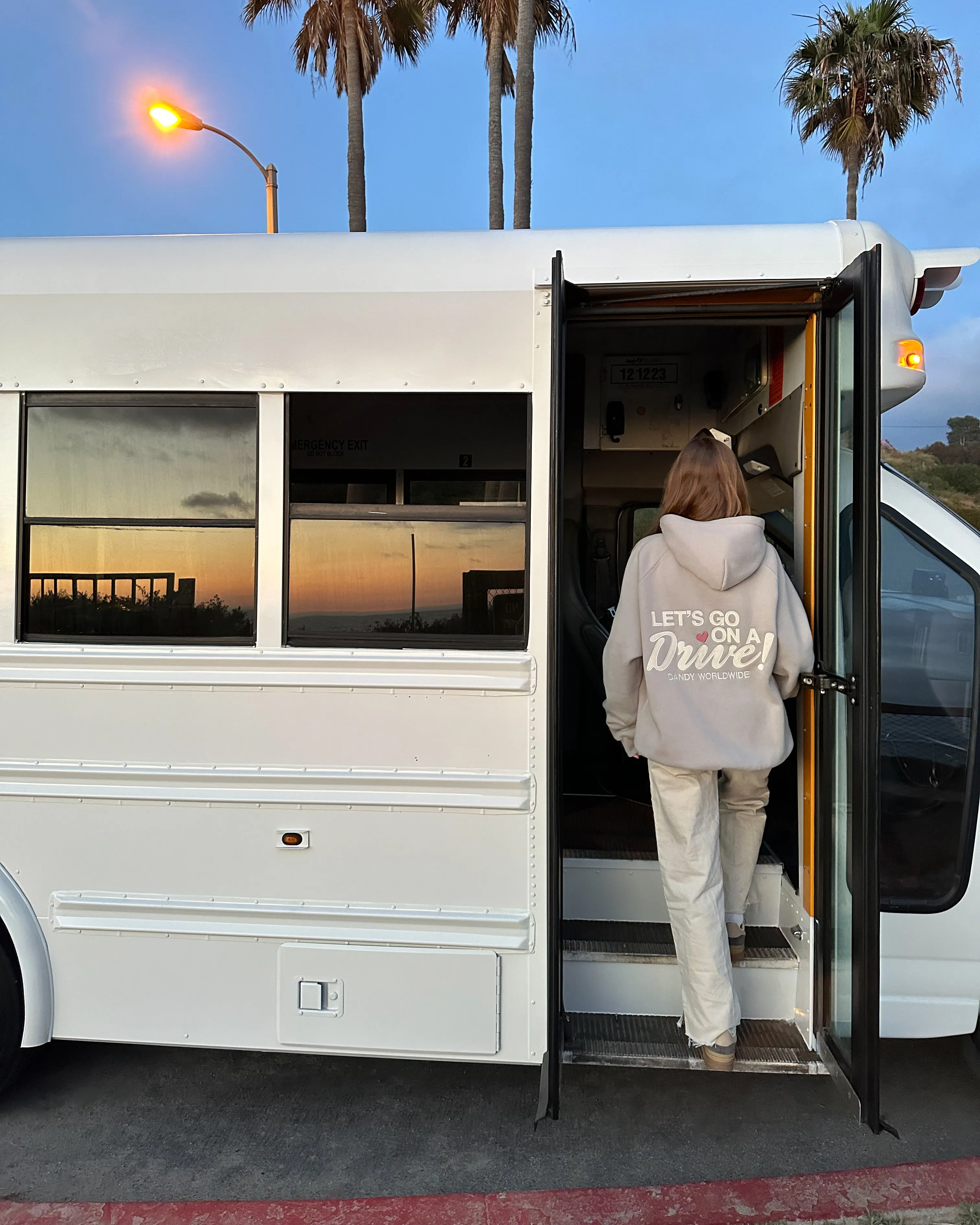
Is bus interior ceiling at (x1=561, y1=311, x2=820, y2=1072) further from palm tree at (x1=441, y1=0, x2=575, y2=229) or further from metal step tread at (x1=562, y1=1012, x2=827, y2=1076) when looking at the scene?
palm tree at (x1=441, y1=0, x2=575, y2=229)

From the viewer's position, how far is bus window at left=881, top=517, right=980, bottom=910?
7.98ft

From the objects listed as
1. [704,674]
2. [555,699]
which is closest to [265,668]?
[555,699]

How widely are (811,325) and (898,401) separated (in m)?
0.37

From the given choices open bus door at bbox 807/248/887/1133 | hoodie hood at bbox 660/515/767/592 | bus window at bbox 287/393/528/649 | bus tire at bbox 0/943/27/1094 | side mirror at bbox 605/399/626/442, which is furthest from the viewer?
side mirror at bbox 605/399/626/442

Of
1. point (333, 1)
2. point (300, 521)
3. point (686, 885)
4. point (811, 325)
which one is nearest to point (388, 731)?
point (300, 521)

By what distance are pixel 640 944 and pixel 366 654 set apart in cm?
129

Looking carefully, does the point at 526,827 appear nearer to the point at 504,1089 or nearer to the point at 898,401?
the point at 504,1089

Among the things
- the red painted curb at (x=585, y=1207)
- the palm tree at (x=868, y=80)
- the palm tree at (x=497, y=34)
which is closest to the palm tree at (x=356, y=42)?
the palm tree at (x=497, y=34)

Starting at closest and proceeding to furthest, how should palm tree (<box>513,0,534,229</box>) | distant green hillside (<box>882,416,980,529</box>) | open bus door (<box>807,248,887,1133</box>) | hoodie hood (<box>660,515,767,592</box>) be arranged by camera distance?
1. open bus door (<box>807,248,887,1133</box>)
2. hoodie hood (<box>660,515,767,592</box>)
3. palm tree (<box>513,0,534,229</box>)
4. distant green hillside (<box>882,416,980,529</box>)

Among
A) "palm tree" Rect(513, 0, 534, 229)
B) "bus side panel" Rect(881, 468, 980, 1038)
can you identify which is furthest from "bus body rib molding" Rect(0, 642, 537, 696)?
"palm tree" Rect(513, 0, 534, 229)

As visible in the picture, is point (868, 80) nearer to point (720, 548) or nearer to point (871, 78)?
point (871, 78)

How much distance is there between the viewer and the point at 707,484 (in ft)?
7.74

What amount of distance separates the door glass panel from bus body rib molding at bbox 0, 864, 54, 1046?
2351 millimetres

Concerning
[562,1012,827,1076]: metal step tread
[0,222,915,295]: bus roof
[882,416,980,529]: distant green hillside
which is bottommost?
[562,1012,827,1076]: metal step tread
